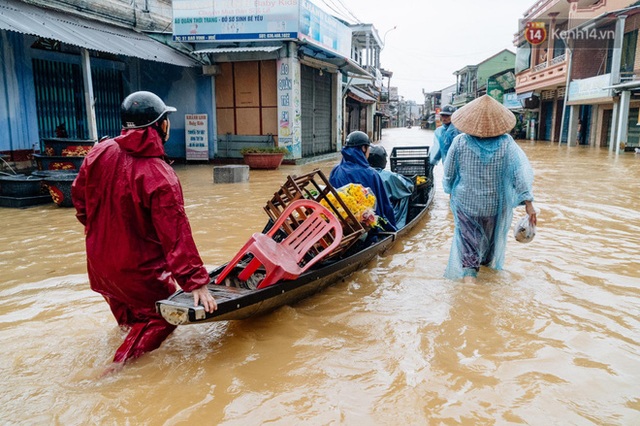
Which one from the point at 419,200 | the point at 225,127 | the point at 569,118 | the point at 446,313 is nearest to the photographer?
the point at 446,313

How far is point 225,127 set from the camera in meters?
16.5

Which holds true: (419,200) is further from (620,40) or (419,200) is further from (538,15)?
(538,15)

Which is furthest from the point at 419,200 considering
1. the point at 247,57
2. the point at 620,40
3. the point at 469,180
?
the point at 620,40

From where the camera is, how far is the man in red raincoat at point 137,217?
2844 mm

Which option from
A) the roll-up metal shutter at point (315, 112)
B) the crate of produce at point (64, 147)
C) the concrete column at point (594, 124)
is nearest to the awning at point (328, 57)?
the roll-up metal shutter at point (315, 112)

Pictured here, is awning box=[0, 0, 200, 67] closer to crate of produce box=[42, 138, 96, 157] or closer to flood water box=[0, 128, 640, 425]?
crate of produce box=[42, 138, 96, 157]

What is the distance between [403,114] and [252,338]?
96857 mm

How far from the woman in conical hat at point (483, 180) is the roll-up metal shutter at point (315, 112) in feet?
Result: 43.0

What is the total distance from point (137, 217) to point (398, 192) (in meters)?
4.22

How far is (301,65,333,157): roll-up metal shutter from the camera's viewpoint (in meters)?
17.4

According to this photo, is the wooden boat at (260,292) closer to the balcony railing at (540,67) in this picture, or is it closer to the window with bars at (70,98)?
the window with bars at (70,98)

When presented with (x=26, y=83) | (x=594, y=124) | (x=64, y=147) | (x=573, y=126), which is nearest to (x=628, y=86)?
(x=594, y=124)

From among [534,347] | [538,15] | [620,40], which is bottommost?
[534,347]

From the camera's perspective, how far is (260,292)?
11.0ft
